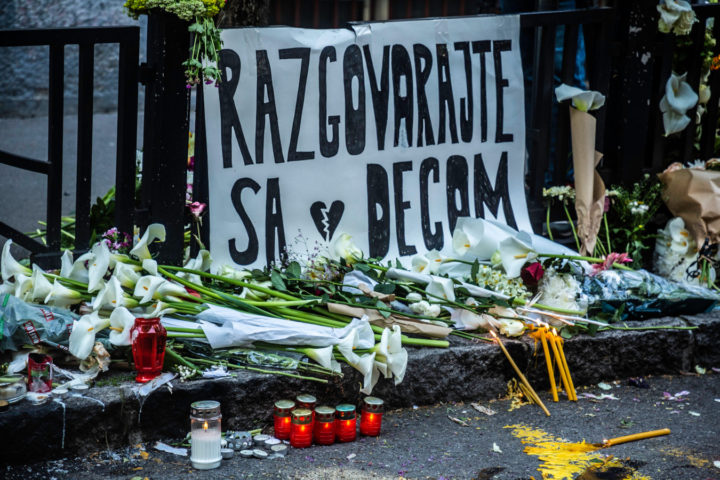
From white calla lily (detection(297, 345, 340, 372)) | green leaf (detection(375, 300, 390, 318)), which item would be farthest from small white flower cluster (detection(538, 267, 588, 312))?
white calla lily (detection(297, 345, 340, 372))

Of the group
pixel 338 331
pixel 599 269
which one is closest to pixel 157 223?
pixel 338 331

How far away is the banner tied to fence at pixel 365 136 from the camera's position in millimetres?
4473

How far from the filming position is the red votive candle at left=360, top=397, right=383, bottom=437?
372 cm

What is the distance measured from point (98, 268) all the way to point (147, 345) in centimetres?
50

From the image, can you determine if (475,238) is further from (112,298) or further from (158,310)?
(112,298)

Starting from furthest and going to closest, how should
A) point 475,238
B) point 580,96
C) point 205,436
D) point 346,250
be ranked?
point 580,96 → point 475,238 → point 346,250 → point 205,436

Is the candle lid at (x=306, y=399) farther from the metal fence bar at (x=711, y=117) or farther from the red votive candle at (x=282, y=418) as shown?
the metal fence bar at (x=711, y=117)

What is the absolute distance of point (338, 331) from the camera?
12.7 feet

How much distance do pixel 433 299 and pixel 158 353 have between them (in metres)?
1.38

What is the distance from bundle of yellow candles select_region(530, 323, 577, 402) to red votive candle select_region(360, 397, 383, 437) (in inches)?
37.4

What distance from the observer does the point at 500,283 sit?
Answer: 176 inches

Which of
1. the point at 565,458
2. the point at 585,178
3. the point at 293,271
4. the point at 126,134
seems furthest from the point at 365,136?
the point at 565,458

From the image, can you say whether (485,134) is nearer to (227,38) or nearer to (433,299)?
(433,299)

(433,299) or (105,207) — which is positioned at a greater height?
(105,207)
